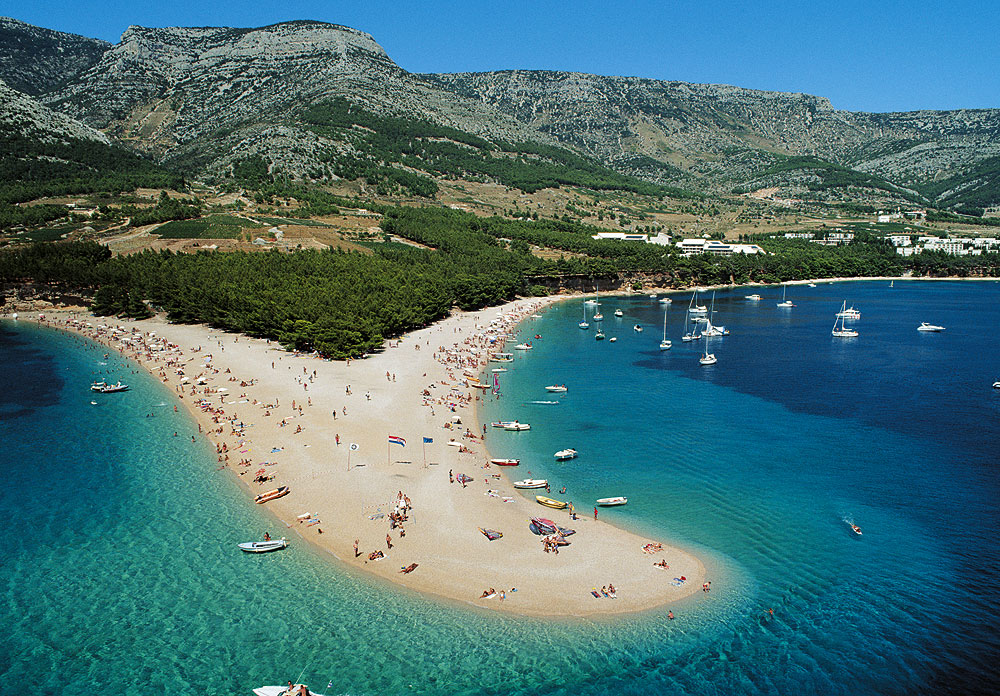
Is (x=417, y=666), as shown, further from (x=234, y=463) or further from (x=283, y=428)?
(x=283, y=428)

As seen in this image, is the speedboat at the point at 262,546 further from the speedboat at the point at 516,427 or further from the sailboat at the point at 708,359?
the sailboat at the point at 708,359

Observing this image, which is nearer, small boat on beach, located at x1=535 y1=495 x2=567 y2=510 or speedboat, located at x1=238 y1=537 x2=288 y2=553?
speedboat, located at x1=238 y1=537 x2=288 y2=553

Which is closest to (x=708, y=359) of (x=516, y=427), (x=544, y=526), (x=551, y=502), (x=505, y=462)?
(x=516, y=427)

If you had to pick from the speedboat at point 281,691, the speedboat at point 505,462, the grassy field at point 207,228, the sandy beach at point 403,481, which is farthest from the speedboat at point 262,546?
the grassy field at point 207,228

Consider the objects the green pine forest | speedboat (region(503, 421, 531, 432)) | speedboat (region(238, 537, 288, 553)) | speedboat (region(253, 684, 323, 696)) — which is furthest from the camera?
the green pine forest

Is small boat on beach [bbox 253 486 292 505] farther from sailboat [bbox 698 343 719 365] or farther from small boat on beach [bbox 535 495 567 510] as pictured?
sailboat [bbox 698 343 719 365]

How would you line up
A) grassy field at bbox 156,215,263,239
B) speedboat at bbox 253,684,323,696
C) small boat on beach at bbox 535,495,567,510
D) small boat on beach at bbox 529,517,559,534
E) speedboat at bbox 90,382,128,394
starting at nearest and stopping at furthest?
1. speedboat at bbox 253,684,323,696
2. small boat on beach at bbox 529,517,559,534
3. small boat on beach at bbox 535,495,567,510
4. speedboat at bbox 90,382,128,394
5. grassy field at bbox 156,215,263,239

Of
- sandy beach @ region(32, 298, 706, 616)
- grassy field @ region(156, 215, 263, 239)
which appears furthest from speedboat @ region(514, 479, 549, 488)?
grassy field @ region(156, 215, 263, 239)
